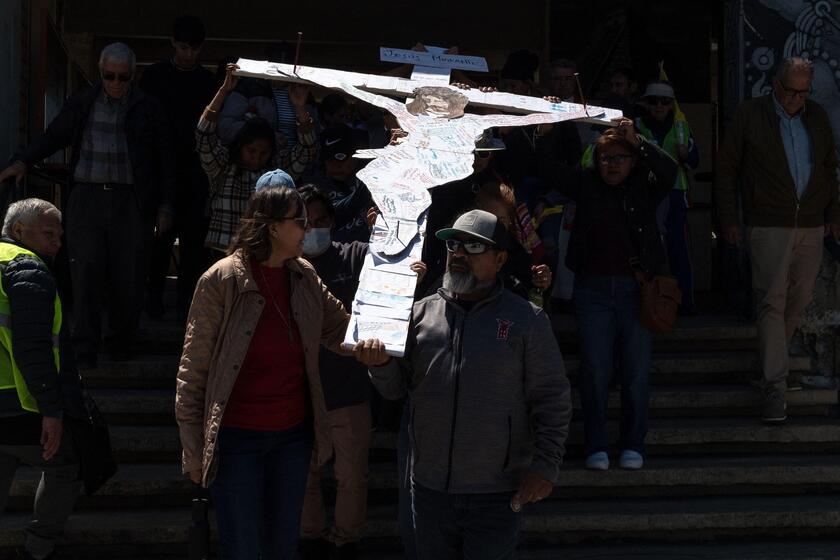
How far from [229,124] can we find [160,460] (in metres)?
2.16

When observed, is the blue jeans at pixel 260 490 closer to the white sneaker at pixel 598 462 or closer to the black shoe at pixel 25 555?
the black shoe at pixel 25 555

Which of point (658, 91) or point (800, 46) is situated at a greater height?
point (800, 46)

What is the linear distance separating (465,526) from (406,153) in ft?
5.56

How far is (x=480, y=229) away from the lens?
4.65 meters

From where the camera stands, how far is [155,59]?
424 inches

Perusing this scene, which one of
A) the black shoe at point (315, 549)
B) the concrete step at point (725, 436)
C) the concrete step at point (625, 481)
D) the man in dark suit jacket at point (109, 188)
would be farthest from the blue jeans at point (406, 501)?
the man in dark suit jacket at point (109, 188)

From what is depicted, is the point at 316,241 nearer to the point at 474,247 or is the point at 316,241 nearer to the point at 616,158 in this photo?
the point at 474,247

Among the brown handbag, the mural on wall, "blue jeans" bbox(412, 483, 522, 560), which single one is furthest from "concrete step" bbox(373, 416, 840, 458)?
"blue jeans" bbox(412, 483, 522, 560)

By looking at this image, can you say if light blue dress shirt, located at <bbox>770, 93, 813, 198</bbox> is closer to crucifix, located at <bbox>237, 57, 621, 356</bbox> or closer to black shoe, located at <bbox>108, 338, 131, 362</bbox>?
crucifix, located at <bbox>237, 57, 621, 356</bbox>


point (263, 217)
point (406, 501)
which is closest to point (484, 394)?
point (406, 501)

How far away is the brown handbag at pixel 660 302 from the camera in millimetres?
6715

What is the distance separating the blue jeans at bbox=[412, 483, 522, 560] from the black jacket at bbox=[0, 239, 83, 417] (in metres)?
1.96

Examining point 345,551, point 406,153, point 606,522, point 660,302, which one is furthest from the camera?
point 660,302

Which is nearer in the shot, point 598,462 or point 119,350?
point 598,462
